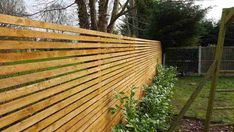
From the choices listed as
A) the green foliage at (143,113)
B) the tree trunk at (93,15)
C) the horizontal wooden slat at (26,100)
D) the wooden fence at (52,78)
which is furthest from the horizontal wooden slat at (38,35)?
the tree trunk at (93,15)

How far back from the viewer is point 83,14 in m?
10.6

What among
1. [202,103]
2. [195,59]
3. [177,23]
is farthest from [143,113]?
[177,23]

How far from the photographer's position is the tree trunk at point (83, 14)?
10539 mm

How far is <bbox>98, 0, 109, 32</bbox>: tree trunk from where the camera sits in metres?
10.7

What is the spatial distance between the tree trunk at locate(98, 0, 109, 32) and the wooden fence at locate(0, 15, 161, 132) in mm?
6580

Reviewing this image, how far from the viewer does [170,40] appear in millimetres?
16609

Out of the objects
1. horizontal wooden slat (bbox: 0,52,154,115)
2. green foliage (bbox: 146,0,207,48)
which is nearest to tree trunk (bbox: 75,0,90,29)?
Answer: green foliage (bbox: 146,0,207,48)

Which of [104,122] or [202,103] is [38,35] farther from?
[202,103]

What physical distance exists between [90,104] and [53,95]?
98 cm

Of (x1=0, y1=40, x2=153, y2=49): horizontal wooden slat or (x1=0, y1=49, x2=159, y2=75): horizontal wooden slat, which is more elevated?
(x1=0, y1=40, x2=153, y2=49): horizontal wooden slat

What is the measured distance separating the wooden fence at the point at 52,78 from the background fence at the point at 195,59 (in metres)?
12.8

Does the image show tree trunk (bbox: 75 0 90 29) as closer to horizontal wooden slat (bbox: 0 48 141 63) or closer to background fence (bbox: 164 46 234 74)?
background fence (bbox: 164 46 234 74)

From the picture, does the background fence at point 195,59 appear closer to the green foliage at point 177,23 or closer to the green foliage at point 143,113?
the green foliage at point 177,23

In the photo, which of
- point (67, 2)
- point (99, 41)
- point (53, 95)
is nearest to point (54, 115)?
point (53, 95)
